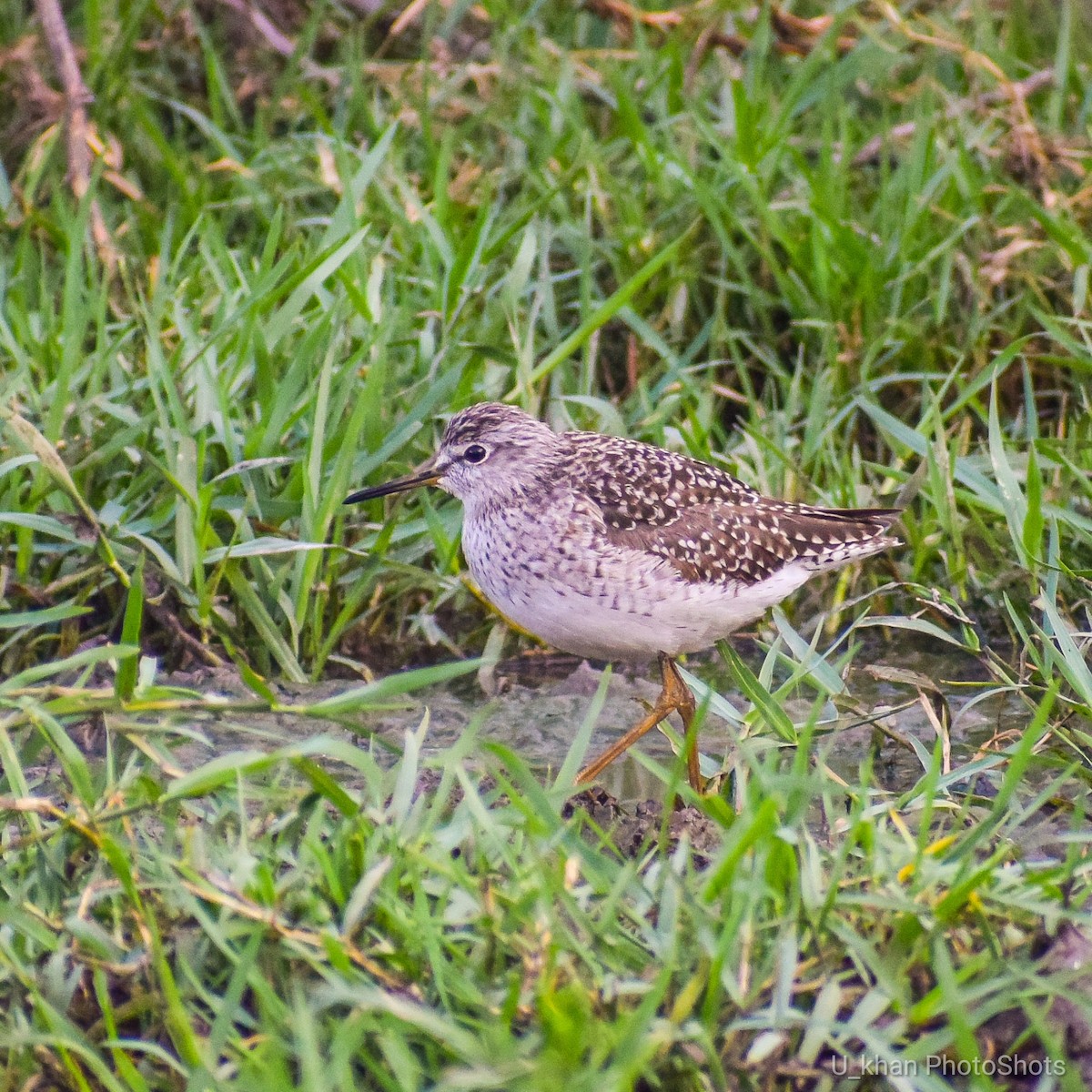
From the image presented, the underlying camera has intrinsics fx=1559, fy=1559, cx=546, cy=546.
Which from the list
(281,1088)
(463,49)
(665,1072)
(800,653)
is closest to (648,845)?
(800,653)

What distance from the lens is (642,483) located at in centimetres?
546

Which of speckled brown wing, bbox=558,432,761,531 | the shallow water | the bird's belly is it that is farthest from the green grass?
speckled brown wing, bbox=558,432,761,531

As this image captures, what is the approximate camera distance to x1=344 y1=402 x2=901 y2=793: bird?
203 inches

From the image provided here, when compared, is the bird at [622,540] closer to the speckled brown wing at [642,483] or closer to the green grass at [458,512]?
the speckled brown wing at [642,483]

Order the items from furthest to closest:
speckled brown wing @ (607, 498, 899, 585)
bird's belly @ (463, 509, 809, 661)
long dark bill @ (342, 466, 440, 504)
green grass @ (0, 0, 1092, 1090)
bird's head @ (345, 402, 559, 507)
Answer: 1. long dark bill @ (342, 466, 440, 504)
2. bird's head @ (345, 402, 559, 507)
3. speckled brown wing @ (607, 498, 899, 585)
4. bird's belly @ (463, 509, 809, 661)
5. green grass @ (0, 0, 1092, 1090)

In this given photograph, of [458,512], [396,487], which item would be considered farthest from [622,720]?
[396,487]

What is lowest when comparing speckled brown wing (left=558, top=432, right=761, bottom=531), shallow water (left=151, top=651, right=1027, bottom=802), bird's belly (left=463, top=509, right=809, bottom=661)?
shallow water (left=151, top=651, right=1027, bottom=802)

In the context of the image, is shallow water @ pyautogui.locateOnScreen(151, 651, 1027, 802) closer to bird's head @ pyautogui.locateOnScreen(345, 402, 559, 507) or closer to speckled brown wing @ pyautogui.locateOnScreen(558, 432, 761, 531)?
speckled brown wing @ pyautogui.locateOnScreen(558, 432, 761, 531)

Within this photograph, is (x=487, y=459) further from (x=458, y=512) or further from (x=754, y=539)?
(x=754, y=539)

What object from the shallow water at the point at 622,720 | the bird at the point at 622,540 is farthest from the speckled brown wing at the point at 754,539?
the shallow water at the point at 622,720

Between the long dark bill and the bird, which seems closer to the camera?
the bird

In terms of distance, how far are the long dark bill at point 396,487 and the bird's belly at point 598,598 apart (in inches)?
18.1

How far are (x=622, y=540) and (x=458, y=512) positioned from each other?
110cm

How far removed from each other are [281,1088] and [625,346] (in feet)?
15.5
